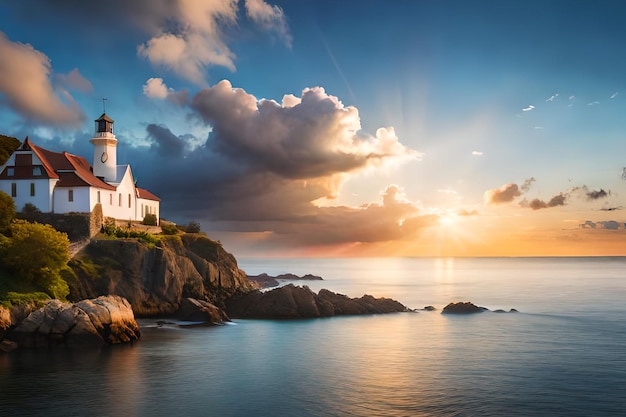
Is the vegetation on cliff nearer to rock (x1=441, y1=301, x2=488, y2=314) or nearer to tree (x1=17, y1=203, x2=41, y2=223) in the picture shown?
tree (x1=17, y1=203, x2=41, y2=223)

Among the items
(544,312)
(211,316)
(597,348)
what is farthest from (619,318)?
(211,316)

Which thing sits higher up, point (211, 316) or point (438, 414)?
point (211, 316)

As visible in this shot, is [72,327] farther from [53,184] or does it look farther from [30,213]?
[53,184]

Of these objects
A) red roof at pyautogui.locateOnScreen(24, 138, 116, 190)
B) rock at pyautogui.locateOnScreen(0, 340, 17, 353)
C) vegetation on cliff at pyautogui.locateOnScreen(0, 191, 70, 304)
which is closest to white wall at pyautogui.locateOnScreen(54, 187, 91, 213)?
red roof at pyautogui.locateOnScreen(24, 138, 116, 190)

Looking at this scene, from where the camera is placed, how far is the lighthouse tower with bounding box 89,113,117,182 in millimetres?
82250

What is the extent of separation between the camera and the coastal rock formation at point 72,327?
4828 cm

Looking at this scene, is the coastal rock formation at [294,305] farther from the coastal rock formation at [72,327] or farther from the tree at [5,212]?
the tree at [5,212]

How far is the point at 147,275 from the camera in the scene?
6888cm

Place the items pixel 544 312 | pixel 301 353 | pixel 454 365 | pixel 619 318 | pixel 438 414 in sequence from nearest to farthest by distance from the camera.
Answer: pixel 438 414
pixel 454 365
pixel 301 353
pixel 619 318
pixel 544 312

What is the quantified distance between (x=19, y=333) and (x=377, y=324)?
40.7 metres

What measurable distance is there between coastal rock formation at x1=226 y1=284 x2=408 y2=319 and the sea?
5.02 metres

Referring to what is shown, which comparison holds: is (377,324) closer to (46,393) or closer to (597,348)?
(597,348)

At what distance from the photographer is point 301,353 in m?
51.9

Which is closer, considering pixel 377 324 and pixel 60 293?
pixel 60 293
